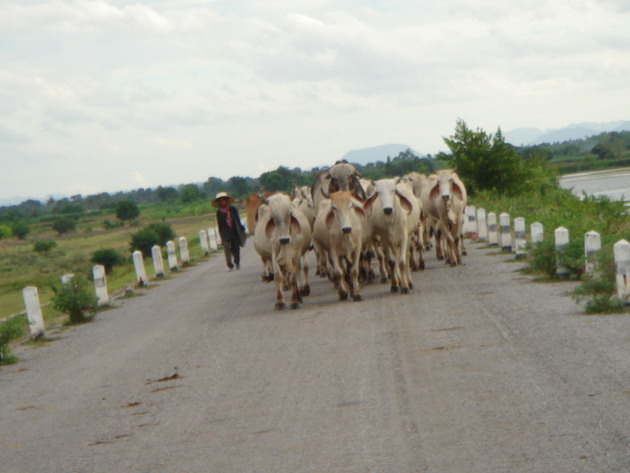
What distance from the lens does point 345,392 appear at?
9.34 m

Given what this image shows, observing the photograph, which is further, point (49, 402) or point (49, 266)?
point (49, 266)

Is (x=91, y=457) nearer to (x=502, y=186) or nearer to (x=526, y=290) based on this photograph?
(x=526, y=290)

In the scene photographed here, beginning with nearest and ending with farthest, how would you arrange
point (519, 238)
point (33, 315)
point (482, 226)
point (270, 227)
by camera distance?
point (270, 227), point (33, 315), point (519, 238), point (482, 226)

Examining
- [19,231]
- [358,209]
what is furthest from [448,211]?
[19,231]

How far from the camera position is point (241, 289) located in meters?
22.0

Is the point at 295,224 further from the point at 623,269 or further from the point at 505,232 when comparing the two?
the point at 505,232

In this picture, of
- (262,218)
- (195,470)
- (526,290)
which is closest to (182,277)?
(262,218)

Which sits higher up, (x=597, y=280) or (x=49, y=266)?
(x=597, y=280)

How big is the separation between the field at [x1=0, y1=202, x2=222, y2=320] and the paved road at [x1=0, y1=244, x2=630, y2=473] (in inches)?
476

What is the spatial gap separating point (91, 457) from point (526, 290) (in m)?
9.41

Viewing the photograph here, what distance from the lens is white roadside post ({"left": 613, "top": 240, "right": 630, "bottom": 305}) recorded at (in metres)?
13.0

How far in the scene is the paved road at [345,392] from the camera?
7242mm

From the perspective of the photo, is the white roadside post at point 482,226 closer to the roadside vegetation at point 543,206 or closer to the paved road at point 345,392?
the roadside vegetation at point 543,206

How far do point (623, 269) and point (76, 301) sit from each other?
10861 mm
